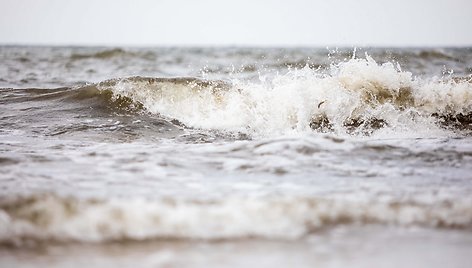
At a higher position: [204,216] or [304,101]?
[304,101]

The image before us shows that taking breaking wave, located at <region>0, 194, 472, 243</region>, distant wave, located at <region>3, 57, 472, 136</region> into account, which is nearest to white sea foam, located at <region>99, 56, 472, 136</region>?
distant wave, located at <region>3, 57, 472, 136</region>

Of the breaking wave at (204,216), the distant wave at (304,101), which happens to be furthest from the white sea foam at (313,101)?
the breaking wave at (204,216)

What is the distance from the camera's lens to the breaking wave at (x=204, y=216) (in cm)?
181

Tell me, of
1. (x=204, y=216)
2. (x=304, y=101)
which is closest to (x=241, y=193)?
(x=204, y=216)

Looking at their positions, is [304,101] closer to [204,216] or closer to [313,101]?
[313,101]

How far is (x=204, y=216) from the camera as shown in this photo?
193 cm

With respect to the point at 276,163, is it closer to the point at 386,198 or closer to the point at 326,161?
the point at 326,161

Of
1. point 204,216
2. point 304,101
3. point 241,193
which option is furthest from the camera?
point 304,101

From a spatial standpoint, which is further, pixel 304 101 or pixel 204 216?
pixel 304 101

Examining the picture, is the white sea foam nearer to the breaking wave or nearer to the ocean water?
the ocean water

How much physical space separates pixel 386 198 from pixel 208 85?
4.70m

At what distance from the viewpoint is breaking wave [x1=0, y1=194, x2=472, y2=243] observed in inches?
71.2

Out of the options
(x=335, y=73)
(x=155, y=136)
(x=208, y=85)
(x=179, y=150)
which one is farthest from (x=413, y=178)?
(x=208, y=85)

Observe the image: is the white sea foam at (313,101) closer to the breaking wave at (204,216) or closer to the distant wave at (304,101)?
the distant wave at (304,101)
